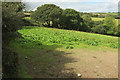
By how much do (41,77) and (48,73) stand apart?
51 cm

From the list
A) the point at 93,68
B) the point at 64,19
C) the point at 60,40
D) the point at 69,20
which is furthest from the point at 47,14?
the point at 93,68

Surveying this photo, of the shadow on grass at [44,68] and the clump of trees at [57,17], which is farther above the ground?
the clump of trees at [57,17]

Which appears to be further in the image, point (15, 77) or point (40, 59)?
point (40, 59)

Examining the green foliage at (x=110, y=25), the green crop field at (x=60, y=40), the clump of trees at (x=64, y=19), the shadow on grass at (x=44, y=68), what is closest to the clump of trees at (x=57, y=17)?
the clump of trees at (x=64, y=19)

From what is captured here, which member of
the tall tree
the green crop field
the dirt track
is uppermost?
the tall tree

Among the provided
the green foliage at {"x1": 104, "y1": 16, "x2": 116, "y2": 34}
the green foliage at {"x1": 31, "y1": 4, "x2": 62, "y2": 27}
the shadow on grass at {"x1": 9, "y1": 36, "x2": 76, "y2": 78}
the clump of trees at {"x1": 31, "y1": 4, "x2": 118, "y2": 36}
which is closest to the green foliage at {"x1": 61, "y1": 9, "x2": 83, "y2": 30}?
the clump of trees at {"x1": 31, "y1": 4, "x2": 118, "y2": 36}

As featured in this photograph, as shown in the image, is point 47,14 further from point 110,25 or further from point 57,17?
point 110,25

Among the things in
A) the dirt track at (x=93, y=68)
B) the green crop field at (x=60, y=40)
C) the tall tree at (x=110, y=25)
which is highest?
the tall tree at (x=110, y=25)

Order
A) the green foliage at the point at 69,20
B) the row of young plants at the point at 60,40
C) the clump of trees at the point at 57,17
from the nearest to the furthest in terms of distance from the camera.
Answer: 1. the row of young plants at the point at 60,40
2. the clump of trees at the point at 57,17
3. the green foliage at the point at 69,20

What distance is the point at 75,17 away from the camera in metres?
45.4

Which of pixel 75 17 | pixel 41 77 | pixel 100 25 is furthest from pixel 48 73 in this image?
pixel 100 25

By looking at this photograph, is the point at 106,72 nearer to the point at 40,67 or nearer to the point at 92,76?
the point at 92,76

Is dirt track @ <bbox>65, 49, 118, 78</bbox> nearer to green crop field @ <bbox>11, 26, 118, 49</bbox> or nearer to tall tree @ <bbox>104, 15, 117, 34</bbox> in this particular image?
green crop field @ <bbox>11, 26, 118, 49</bbox>

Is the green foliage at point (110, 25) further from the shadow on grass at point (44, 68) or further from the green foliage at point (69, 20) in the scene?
the shadow on grass at point (44, 68)
